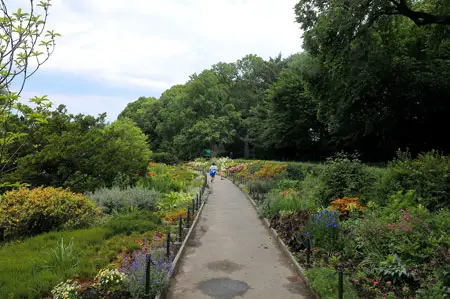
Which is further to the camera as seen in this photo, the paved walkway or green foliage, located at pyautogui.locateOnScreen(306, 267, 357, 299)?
the paved walkway

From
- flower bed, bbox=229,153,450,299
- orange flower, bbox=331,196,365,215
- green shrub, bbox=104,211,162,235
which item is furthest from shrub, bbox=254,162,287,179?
green shrub, bbox=104,211,162,235

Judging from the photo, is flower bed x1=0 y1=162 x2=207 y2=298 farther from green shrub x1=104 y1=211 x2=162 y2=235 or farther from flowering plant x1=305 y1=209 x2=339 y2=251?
flowering plant x1=305 y1=209 x2=339 y2=251

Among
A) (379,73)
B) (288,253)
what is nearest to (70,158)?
(288,253)

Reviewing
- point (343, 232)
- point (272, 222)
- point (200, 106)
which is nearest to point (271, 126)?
point (200, 106)

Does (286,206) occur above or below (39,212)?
below

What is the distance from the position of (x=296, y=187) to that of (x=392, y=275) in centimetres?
1008

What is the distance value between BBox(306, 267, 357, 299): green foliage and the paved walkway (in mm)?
277

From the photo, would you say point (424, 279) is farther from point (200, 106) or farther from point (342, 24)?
point (200, 106)

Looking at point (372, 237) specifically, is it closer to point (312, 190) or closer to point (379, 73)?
point (312, 190)

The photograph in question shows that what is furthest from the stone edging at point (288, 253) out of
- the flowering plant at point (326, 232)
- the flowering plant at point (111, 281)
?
the flowering plant at point (111, 281)

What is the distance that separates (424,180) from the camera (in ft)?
26.8

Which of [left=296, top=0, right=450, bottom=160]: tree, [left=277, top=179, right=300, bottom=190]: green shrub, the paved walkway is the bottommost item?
the paved walkway

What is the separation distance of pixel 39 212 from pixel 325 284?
7345 millimetres

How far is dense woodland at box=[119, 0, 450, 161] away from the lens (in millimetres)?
14945
